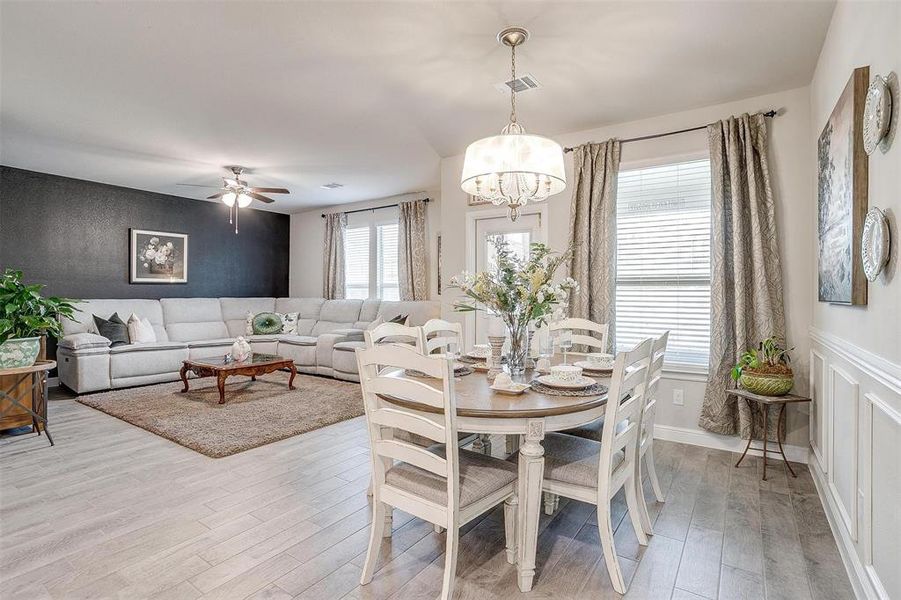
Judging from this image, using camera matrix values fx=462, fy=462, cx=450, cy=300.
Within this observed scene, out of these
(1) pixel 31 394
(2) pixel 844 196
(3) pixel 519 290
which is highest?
(2) pixel 844 196

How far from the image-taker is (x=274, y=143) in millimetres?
4480

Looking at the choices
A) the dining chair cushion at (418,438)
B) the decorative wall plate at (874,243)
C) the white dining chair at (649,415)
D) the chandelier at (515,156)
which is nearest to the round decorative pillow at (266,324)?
the dining chair cushion at (418,438)

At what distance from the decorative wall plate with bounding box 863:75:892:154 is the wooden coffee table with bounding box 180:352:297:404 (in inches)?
198

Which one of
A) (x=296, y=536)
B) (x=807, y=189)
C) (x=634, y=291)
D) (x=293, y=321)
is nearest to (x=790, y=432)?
(x=634, y=291)

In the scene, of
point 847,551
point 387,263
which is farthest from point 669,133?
point 387,263

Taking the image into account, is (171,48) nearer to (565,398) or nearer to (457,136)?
(457,136)

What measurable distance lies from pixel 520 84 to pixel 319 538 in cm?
301

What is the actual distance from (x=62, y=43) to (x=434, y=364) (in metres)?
2.99

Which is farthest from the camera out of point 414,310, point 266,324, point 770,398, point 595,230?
point 266,324

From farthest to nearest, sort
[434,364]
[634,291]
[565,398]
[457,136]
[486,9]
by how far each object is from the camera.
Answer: [457,136], [634,291], [486,9], [565,398], [434,364]

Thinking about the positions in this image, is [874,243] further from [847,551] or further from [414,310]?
[414,310]

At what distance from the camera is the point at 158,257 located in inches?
260

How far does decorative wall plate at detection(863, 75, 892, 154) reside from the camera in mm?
1511

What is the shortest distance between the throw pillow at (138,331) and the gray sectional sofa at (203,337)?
7.3 inches
